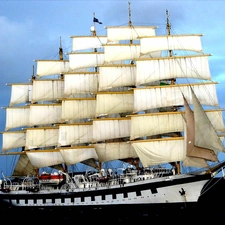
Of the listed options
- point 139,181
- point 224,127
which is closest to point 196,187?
point 139,181

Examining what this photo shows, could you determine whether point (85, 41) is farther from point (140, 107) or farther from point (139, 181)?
point (139, 181)

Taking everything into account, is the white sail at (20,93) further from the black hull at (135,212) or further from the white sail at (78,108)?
the black hull at (135,212)

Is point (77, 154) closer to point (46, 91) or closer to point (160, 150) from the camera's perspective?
point (46, 91)

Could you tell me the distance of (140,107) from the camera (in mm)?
51688

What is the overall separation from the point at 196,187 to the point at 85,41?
3064 centimetres

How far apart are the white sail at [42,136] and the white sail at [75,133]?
12.2 ft

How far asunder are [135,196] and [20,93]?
102 feet

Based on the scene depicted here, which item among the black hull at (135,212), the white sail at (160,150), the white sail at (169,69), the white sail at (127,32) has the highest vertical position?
the white sail at (127,32)

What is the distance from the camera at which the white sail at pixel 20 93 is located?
69.2 m

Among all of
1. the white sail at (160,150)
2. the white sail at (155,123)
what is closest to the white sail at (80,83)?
the white sail at (155,123)

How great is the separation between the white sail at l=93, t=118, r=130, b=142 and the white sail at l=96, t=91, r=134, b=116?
1.26 meters

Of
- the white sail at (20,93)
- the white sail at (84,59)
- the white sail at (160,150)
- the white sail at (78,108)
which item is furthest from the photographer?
the white sail at (20,93)

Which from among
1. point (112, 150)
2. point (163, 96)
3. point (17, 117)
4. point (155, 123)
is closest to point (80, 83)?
point (112, 150)

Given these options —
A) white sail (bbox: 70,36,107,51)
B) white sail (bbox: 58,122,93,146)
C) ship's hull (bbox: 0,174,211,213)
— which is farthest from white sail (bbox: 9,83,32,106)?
ship's hull (bbox: 0,174,211,213)
